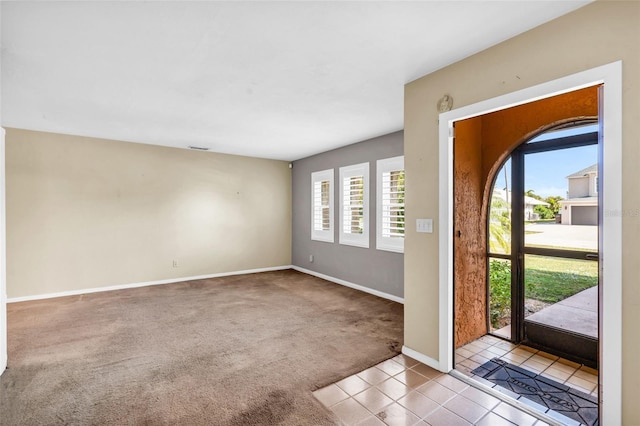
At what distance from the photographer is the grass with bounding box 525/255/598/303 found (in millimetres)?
2627

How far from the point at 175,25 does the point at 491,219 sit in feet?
10.9

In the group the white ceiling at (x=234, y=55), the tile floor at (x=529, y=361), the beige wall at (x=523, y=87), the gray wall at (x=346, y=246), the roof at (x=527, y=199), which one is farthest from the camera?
the gray wall at (x=346, y=246)

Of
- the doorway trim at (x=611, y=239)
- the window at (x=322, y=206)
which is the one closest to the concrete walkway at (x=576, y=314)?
the doorway trim at (x=611, y=239)

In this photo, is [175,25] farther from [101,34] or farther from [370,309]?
[370,309]

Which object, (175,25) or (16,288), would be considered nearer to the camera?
(175,25)

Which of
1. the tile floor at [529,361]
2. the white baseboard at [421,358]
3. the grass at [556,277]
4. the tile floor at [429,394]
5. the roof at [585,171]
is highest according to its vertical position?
the roof at [585,171]

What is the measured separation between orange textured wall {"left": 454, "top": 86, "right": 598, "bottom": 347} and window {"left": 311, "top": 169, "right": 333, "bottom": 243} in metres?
3.01

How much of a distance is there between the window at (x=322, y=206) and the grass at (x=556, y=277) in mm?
3390

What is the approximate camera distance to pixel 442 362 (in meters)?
2.46

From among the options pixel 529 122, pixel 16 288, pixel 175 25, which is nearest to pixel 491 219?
pixel 529 122

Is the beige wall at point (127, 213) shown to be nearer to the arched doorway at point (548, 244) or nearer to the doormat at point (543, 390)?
the arched doorway at point (548, 244)

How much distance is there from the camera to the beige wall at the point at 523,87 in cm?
158

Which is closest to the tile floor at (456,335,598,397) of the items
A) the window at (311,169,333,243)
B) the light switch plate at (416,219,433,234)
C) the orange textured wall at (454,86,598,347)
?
the orange textured wall at (454,86,598,347)

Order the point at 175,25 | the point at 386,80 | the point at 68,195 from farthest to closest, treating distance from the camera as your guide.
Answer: the point at 68,195 < the point at 386,80 < the point at 175,25
